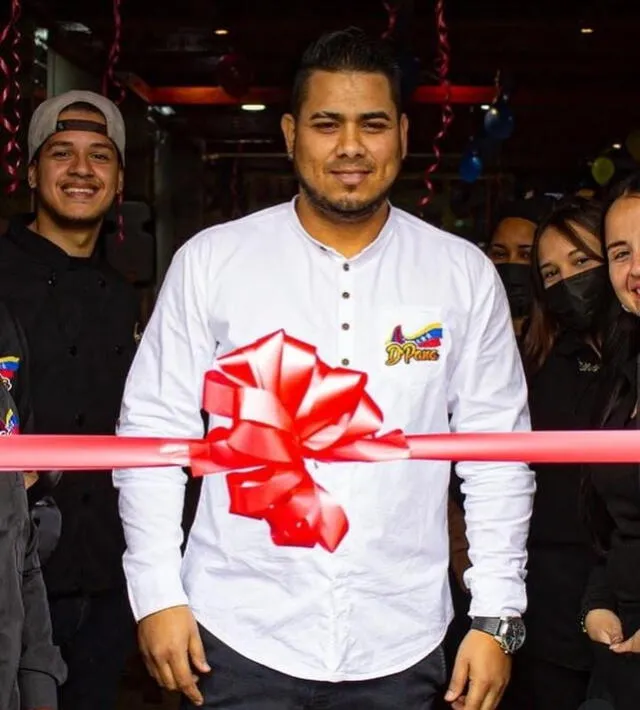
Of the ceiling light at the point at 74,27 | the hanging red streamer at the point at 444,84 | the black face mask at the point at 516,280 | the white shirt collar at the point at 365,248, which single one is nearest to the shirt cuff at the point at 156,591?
the white shirt collar at the point at 365,248

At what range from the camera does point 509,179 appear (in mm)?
14180

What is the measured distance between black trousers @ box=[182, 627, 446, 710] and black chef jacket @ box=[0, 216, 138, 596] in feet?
2.72

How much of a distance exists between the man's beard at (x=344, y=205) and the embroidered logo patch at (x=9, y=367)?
664 millimetres

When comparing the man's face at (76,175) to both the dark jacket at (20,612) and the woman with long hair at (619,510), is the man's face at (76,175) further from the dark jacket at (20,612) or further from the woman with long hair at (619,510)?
the woman with long hair at (619,510)

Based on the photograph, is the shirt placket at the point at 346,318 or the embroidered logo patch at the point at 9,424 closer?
the embroidered logo patch at the point at 9,424

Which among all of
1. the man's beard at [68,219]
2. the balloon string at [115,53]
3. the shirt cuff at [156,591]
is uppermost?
the balloon string at [115,53]

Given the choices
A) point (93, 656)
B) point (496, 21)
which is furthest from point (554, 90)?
point (93, 656)

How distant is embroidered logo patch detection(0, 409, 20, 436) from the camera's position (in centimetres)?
187

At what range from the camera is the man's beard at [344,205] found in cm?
213

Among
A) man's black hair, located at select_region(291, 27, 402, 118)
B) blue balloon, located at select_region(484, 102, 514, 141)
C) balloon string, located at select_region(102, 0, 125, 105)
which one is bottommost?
man's black hair, located at select_region(291, 27, 402, 118)

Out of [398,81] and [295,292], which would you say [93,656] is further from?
[398,81]

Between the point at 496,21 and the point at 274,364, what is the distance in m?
6.49

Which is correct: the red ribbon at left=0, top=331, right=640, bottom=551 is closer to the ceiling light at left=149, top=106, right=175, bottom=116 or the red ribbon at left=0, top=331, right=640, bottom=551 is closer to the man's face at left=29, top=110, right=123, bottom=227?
the man's face at left=29, top=110, right=123, bottom=227

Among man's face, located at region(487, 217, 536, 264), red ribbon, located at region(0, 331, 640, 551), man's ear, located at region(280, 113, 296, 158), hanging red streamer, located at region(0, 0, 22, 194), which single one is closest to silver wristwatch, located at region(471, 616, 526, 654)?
red ribbon, located at region(0, 331, 640, 551)
